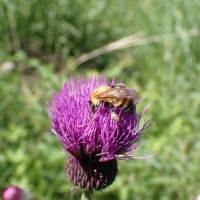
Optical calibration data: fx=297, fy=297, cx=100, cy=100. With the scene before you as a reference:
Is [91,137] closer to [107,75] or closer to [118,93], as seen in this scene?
[118,93]

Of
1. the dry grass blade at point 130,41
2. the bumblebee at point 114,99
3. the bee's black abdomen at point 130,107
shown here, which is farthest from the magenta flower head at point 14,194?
the dry grass blade at point 130,41

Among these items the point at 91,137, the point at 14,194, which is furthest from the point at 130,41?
the point at 14,194

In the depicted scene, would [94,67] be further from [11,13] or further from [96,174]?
[96,174]

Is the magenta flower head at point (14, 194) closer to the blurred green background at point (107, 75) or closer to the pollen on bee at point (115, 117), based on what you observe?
the blurred green background at point (107, 75)

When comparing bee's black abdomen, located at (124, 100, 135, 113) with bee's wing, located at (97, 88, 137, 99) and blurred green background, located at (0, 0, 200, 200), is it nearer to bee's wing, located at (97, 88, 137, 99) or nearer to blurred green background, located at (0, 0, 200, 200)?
bee's wing, located at (97, 88, 137, 99)

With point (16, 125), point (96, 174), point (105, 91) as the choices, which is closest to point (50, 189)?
point (16, 125)

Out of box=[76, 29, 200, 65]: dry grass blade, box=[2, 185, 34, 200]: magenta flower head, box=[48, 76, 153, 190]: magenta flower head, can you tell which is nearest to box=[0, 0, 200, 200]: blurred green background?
box=[76, 29, 200, 65]: dry grass blade
